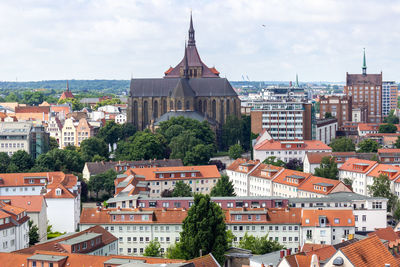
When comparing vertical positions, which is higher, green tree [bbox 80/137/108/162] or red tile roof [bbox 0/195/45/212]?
green tree [bbox 80/137/108/162]

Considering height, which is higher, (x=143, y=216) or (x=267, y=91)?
(x=267, y=91)

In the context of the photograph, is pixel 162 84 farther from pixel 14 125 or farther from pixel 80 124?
pixel 14 125

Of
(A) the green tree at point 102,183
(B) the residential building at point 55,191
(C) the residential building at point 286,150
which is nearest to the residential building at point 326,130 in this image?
(C) the residential building at point 286,150

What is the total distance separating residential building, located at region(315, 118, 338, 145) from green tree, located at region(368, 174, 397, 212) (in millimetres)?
55621

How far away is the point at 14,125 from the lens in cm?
12938

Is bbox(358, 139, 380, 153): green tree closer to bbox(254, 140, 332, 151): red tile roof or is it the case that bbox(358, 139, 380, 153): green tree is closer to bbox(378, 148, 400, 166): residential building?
bbox(254, 140, 332, 151): red tile roof

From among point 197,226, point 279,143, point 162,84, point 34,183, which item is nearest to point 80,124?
point 162,84

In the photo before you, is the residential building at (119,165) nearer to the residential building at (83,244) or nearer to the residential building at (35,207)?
the residential building at (35,207)

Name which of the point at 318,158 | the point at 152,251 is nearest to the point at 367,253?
the point at 152,251

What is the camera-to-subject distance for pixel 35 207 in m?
75.1

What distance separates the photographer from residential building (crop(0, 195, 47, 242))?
244 feet

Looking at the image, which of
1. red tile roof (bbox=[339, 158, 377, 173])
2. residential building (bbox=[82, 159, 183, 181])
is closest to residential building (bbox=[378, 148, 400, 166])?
red tile roof (bbox=[339, 158, 377, 173])

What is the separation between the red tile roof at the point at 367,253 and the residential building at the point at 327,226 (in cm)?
2929

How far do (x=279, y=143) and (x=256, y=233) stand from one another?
2080 inches
